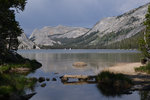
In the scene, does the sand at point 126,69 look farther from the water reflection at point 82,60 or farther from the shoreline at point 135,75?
the water reflection at point 82,60

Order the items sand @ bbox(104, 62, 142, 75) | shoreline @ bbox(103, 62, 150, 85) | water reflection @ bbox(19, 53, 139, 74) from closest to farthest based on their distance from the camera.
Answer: shoreline @ bbox(103, 62, 150, 85) < sand @ bbox(104, 62, 142, 75) < water reflection @ bbox(19, 53, 139, 74)

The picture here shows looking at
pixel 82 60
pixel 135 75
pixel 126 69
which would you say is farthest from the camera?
pixel 82 60

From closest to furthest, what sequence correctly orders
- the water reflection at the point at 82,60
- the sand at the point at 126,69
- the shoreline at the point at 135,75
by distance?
the shoreline at the point at 135,75
the sand at the point at 126,69
the water reflection at the point at 82,60

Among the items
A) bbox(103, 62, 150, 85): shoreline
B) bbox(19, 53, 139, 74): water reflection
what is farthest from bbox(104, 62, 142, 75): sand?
bbox(19, 53, 139, 74): water reflection

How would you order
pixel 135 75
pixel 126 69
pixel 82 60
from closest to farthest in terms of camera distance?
1. pixel 135 75
2. pixel 126 69
3. pixel 82 60

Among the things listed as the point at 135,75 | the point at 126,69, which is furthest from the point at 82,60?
the point at 135,75

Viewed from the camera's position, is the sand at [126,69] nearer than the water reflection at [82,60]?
Yes

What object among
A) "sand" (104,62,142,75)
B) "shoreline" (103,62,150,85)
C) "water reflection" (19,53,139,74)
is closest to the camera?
"shoreline" (103,62,150,85)

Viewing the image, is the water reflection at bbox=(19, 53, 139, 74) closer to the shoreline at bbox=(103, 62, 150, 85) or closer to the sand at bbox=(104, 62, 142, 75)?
the sand at bbox=(104, 62, 142, 75)

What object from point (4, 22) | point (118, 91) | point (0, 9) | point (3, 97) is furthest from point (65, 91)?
point (4, 22)


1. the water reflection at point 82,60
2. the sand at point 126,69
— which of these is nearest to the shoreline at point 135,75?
the sand at point 126,69

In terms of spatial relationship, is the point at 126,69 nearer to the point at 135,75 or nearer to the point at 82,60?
the point at 135,75

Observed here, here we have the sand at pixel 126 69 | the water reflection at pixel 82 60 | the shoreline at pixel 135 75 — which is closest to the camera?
the shoreline at pixel 135 75

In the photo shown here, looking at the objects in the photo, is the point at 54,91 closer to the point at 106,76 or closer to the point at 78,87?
the point at 78,87
